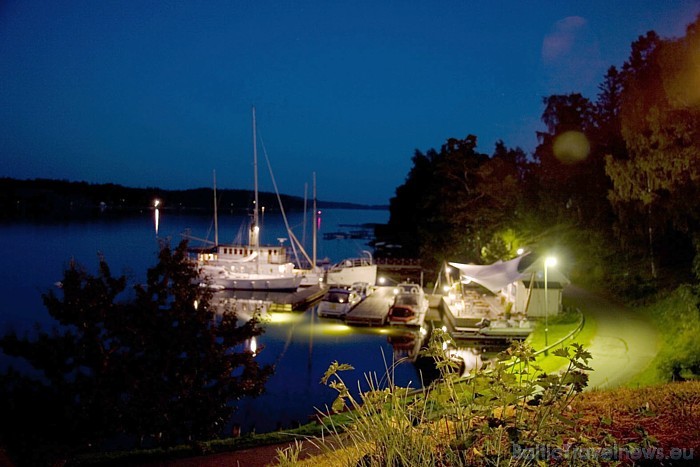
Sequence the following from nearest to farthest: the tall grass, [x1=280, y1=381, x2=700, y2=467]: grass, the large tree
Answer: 1. the tall grass
2. [x1=280, y1=381, x2=700, y2=467]: grass
3. the large tree

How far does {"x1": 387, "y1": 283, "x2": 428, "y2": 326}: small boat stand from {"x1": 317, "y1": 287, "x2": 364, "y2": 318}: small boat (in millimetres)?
2872

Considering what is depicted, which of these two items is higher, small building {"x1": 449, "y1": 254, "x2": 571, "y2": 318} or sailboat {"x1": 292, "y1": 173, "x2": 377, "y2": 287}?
small building {"x1": 449, "y1": 254, "x2": 571, "y2": 318}

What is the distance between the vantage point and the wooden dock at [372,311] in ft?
95.3

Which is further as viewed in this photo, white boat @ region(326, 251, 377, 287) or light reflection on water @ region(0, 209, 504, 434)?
white boat @ region(326, 251, 377, 287)

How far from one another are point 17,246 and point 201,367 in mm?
70795

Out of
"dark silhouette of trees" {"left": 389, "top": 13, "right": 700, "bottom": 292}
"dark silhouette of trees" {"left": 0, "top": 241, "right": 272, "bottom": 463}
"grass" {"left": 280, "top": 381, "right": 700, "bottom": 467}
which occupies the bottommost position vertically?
"dark silhouette of trees" {"left": 0, "top": 241, "right": 272, "bottom": 463}

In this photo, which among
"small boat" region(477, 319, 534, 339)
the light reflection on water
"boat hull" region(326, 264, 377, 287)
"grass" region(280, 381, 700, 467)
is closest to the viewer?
"grass" region(280, 381, 700, 467)

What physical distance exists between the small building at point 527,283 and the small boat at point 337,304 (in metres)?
8.84

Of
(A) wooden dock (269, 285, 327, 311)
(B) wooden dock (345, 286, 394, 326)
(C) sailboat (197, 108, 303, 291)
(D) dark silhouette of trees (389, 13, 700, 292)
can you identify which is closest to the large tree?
(D) dark silhouette of trees (389, 13, 700, 292)

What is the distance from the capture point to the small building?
2239 centimetres

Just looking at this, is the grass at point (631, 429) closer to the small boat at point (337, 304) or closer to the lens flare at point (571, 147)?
the small boat at point (337, 304)

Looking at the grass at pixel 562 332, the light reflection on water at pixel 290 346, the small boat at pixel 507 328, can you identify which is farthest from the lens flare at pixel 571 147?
the light reflection on water at pixel 290 346

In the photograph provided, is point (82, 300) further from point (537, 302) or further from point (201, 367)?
point (537, 302)

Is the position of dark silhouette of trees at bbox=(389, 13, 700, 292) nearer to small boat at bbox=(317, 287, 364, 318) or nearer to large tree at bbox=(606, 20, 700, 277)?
large tree at bbox=(606, 20, 700, 277)
